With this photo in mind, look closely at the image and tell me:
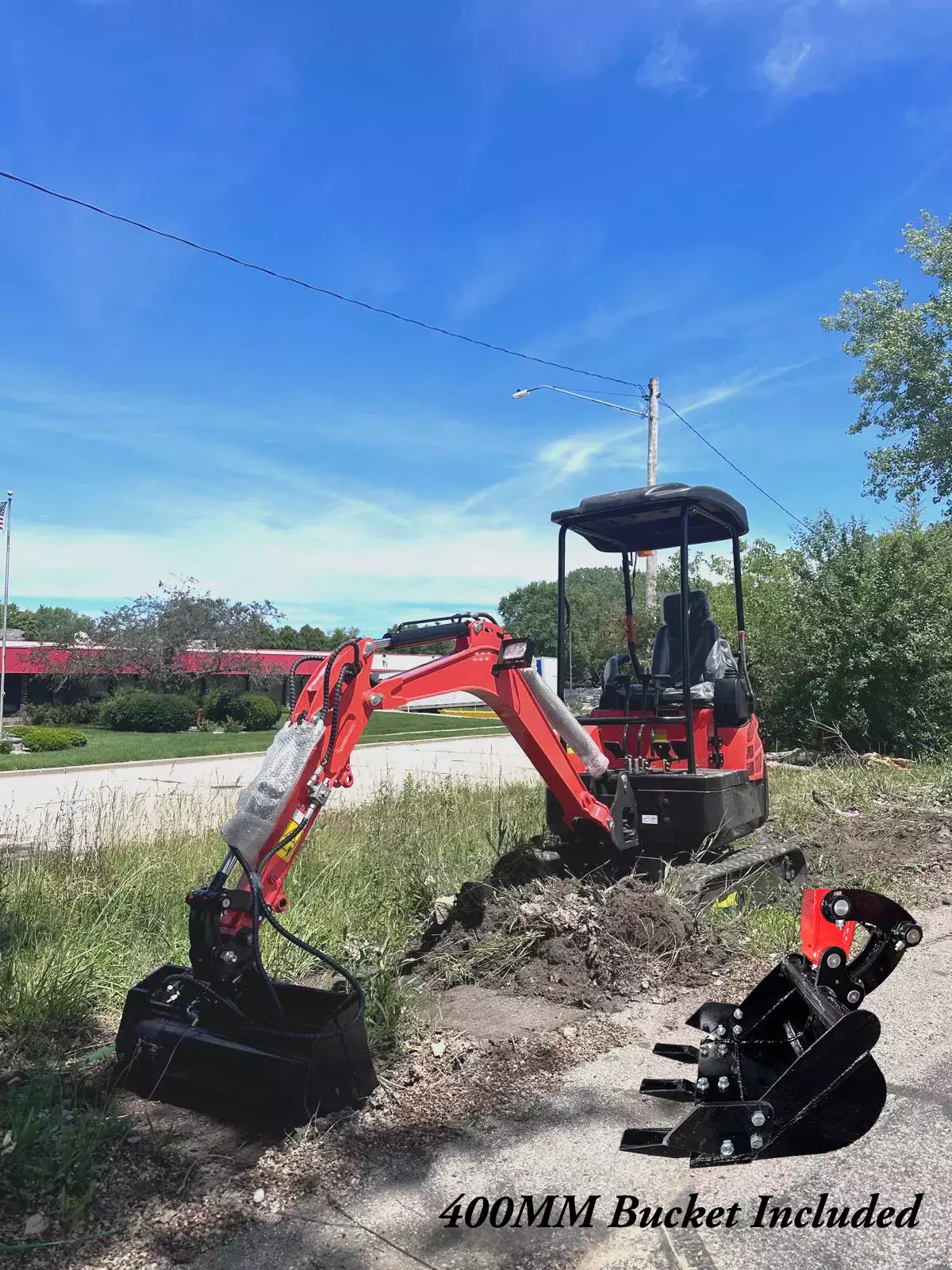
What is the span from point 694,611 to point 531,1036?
12.2 feet

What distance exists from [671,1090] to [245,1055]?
5.88 ft

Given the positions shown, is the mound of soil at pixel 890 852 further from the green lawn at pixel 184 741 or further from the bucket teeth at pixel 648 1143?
the green lawn at pixel 184 741

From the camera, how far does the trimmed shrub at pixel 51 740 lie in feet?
83.6

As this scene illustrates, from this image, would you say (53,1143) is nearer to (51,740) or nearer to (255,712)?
(51,740)

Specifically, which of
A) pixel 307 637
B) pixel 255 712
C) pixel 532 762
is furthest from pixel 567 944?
pixel 307 637

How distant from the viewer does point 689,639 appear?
739 centimetres

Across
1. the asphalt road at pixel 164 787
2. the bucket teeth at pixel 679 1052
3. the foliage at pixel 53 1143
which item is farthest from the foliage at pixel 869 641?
the foliage at pixel 53 1143

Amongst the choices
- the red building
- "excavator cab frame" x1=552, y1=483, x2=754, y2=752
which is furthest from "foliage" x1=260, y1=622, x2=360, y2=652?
"excavator cab frame" x1=552, y1=483, x2=754, y2=752

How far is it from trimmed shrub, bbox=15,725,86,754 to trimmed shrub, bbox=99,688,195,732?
5.66 m

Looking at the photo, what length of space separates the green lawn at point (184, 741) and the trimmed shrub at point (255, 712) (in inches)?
81.3

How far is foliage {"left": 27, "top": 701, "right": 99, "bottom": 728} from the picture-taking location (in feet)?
116

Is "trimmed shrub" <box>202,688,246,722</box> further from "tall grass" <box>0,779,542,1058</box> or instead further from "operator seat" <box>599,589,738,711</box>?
"operator seat" <box>599,589,738,711</box>

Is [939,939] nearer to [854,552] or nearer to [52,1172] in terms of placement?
[52,1172]

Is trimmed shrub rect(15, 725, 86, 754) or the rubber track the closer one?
the rubber track
